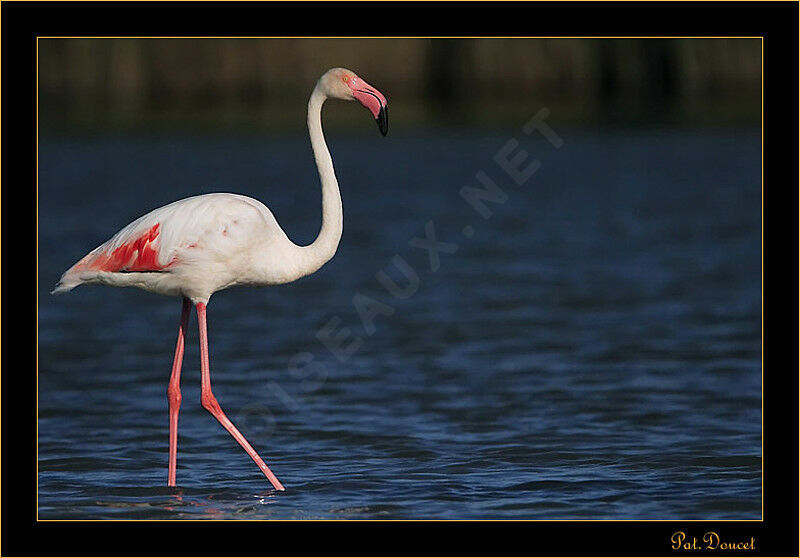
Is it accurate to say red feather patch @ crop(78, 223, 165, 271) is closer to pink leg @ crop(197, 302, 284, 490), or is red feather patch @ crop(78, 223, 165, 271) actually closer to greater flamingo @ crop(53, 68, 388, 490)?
greater flamingo @ crop(53, 68, 388, 490)

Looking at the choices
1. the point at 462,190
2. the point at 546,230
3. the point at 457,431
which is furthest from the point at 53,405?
the point at 462,190

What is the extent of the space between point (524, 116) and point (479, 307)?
64.4ft

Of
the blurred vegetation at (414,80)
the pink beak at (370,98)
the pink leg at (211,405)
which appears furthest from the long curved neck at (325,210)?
the blurred vegetation at (414,80)

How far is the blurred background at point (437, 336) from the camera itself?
27.5ft

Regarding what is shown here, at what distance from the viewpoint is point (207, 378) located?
860 cm

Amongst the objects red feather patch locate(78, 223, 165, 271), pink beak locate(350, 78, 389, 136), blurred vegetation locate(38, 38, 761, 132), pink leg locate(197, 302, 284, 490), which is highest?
blurred vegetation locate(38, 38, 761, 132)

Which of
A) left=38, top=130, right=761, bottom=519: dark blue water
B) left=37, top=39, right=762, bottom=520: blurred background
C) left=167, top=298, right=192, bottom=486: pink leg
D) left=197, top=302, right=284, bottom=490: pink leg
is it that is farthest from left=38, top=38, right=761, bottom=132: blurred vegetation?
left=197, top=302, right=284, bottom=490: pink leg

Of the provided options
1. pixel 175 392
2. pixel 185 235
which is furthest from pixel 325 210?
pixel 175 392

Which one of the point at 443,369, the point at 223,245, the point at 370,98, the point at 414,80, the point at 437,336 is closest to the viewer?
the point at 370,98

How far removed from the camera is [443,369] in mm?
11867

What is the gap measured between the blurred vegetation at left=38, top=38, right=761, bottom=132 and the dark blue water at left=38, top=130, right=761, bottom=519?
11.0 m

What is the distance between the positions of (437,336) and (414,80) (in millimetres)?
24090

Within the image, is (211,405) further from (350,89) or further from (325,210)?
(350,89)

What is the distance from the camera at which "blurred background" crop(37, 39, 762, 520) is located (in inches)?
329
